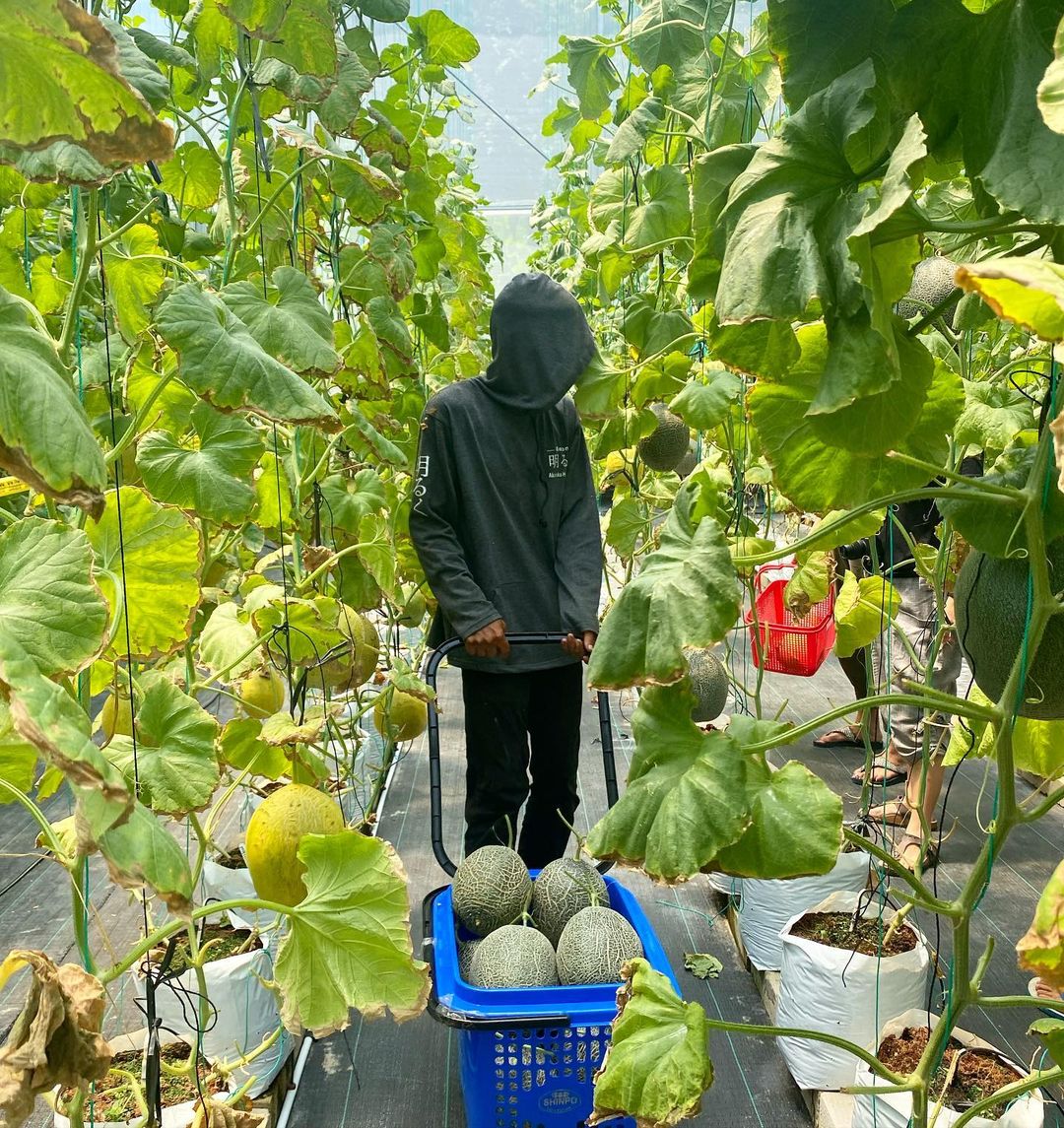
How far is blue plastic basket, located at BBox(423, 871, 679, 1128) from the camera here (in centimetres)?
181

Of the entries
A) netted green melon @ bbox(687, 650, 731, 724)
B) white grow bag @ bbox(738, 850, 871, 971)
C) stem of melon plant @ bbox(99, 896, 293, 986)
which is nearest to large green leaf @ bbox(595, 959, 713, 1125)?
stem of melon plant @ bbox(99, 896, 293, 986)

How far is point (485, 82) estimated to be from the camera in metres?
8.54

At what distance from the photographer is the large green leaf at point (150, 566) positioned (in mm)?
1441

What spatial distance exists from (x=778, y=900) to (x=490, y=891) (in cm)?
91

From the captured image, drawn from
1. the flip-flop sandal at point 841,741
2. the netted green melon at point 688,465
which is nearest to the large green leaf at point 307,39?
the netted green melon at point 688,465

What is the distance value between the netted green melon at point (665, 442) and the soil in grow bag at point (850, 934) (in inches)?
60.8

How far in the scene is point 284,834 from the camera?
181cm

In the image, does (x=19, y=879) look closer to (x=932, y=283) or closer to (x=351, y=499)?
(x=351, y=499)

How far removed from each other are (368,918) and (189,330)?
2.56 ft

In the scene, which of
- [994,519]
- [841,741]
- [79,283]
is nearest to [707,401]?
[994,519]

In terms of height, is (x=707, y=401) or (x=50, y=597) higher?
(x=707, y=401)

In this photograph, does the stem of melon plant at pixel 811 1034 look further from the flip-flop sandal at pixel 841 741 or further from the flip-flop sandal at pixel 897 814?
the flip-flop sandal at pixel 841 741

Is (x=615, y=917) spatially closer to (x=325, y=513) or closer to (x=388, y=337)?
(x=325, y=513)

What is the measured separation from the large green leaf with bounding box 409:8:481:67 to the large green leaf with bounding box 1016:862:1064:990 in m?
3.03
